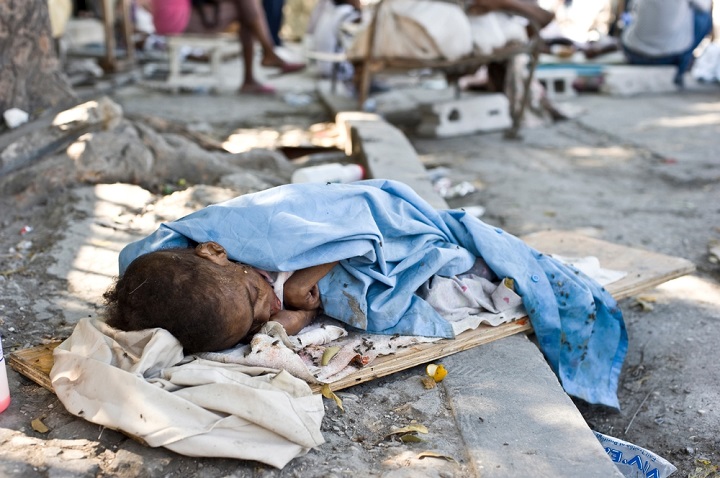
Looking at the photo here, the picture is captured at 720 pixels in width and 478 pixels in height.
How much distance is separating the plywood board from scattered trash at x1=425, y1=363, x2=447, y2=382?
0.04 meters

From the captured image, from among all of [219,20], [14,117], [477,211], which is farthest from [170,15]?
[477,211]

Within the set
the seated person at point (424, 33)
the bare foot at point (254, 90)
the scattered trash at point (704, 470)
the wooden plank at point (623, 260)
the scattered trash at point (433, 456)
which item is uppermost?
the seated person at point (424, 33)

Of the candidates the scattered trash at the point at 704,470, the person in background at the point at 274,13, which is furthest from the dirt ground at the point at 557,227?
the person in background at the point at 274,13

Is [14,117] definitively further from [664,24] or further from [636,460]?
[664,24]

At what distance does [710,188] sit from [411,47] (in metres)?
2.34

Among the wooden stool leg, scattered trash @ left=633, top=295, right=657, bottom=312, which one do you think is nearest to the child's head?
scattered trash @ left=633, top=295, right=657, bottom=312

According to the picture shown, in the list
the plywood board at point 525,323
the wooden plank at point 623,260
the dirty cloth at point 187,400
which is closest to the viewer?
the dirty cloth at point 187,400

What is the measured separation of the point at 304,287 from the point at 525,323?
808 mm

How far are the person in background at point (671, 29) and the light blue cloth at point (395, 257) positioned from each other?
742 centimetres

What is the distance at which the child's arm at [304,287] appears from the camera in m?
2.48

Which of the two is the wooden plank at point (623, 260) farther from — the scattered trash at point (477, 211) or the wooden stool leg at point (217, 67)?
the wooden stool leg at point (217, 67)

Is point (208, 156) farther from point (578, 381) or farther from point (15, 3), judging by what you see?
point (578, 381)

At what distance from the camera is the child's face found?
85.7 inches

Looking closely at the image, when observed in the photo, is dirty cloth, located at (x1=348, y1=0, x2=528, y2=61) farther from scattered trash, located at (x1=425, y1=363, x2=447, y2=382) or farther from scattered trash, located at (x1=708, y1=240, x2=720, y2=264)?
scattered trash, located at (x1=425, y1=363, x2=447, y2=382)
